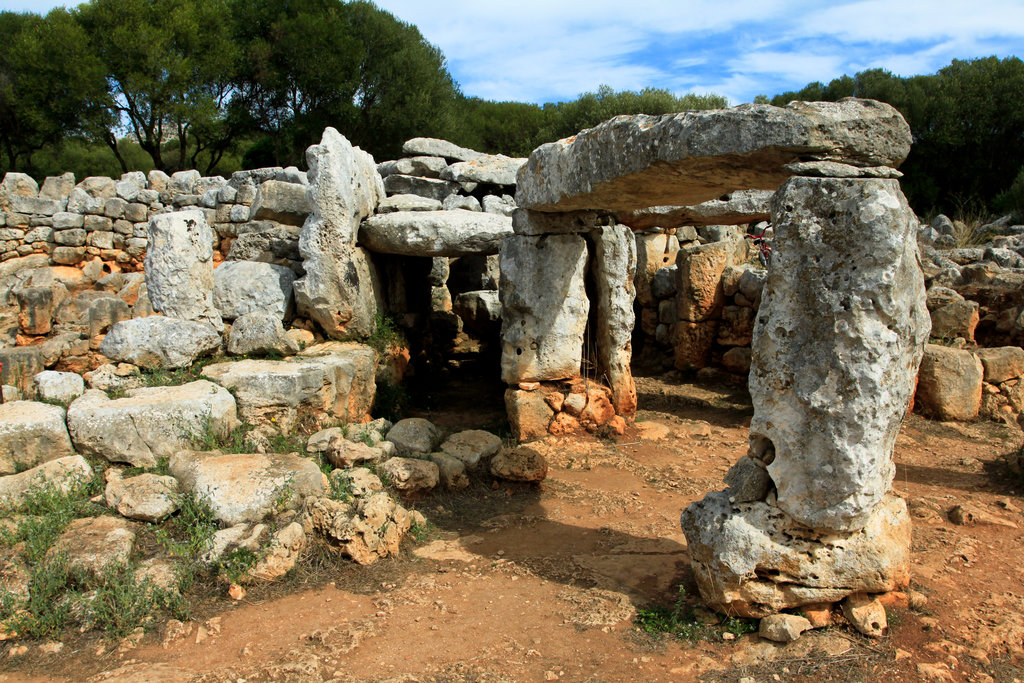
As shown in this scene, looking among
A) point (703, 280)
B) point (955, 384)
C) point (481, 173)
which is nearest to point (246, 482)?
point (703, 280)

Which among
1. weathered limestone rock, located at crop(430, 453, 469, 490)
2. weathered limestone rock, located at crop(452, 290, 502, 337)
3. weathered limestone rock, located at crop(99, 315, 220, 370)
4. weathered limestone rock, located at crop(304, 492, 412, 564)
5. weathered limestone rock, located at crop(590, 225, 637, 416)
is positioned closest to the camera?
weathered limestone rock, located at crop(304, 492, 412, 564)

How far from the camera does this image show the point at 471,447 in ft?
19.9

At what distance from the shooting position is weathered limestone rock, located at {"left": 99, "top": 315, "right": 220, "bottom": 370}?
6.23 m

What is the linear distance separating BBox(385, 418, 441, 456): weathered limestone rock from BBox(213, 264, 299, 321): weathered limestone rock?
199 cm

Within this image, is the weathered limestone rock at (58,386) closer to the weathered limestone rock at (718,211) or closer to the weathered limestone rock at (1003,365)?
the weathered limestone rock at (718,211)

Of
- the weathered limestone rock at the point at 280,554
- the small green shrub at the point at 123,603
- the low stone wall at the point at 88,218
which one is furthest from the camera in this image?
the low stone wall at the point at 88,218

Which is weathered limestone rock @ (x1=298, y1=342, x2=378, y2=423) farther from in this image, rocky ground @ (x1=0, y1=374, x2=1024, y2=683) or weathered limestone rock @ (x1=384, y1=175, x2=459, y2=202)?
weathered limestone rock @ (x1=384, y1=175, x2=459, y2=202)

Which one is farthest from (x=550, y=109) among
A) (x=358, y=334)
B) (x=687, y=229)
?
(x=358, y=334)

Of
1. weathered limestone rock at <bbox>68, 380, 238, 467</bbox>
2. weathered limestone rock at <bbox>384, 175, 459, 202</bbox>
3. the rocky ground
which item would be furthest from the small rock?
weathered limestone rock at <bbox>384, 175, 459, 202</bbox>

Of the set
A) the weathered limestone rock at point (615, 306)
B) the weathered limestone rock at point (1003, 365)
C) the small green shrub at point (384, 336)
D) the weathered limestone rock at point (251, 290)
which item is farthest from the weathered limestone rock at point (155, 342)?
the weathered limestone rock at point (1003, 365)

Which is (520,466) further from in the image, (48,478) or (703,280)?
(703,280)

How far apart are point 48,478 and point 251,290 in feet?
8.92

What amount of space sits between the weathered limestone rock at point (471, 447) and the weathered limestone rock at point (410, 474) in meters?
0.40

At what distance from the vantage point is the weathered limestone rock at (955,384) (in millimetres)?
7129
